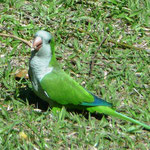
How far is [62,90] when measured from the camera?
4285 mm

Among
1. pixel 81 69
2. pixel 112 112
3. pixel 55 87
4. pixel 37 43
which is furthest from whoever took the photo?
pixel 81 69

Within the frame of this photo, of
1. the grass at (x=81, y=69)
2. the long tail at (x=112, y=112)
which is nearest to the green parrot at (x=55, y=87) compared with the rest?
the long tail at (x=112, y=112)

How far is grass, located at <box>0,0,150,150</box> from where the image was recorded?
423cm

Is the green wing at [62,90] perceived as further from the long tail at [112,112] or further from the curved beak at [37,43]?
the curved beak at [37,43]

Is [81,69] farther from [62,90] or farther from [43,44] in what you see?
[43,44]

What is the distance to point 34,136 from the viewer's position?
4.14 metres

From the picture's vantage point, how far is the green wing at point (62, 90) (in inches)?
166

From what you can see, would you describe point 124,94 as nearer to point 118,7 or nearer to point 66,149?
point 66,149

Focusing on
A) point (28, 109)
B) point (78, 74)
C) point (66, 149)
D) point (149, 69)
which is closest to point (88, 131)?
point (66, 149)

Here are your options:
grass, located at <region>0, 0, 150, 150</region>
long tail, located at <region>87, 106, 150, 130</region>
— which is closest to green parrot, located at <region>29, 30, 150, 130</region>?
long tail, located at <region>87, 106, 150, 130</region>

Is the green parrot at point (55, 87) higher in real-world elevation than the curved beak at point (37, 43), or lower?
lower

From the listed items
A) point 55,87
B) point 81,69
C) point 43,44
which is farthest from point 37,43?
point 81,69

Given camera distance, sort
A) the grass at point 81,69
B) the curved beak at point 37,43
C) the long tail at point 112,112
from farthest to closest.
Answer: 1. the long tail at point 112,112
2. the grass at point 81,69
3. the curved beak at point 37,43

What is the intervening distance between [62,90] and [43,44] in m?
0.58
